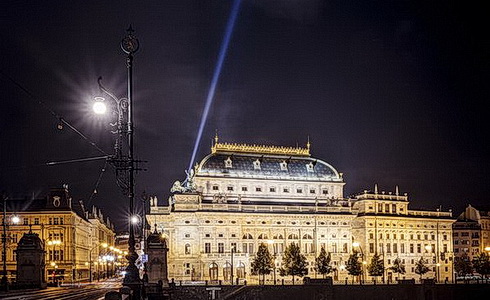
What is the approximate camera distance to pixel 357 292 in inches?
3270

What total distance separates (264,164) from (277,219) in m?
14.1

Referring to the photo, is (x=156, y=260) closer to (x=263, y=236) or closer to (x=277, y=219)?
(x=263, y=236)

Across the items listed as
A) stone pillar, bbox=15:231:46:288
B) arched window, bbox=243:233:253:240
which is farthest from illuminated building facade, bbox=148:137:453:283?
stone pillar, bbox=15:231:46:288

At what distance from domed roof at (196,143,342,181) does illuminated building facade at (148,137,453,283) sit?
0.20 meters

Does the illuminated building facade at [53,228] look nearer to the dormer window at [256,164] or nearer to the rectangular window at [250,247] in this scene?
the rectangular window at [250,247]

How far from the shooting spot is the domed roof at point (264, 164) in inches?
4786

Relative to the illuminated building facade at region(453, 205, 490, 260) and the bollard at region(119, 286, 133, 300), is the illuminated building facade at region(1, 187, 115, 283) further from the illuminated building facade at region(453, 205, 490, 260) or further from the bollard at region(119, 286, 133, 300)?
the illuminated building facade at region(453, 205, 490, 260)

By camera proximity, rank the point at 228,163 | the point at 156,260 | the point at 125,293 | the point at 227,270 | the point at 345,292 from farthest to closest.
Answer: the point at 228,163
the point at 227,270
the point at 345,292
the point at 156,260
the point at 125,293

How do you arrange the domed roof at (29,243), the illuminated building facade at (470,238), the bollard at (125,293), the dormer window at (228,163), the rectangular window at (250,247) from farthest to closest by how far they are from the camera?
the illuminated building facade at (470,238)
the dormer window at (228,163)
the rectangular window at (250,247)
the domed roof at (29,243)
the bollard at (125,293)

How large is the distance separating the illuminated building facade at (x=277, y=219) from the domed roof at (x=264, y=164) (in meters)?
0.20

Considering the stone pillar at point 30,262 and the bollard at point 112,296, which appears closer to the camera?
the bollard at point 112,296

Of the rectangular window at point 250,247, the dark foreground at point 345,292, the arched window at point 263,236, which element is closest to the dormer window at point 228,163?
the arched window at point 263,236

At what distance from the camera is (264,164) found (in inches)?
4953

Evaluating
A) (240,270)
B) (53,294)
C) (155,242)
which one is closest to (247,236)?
(240,270)
